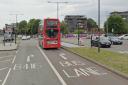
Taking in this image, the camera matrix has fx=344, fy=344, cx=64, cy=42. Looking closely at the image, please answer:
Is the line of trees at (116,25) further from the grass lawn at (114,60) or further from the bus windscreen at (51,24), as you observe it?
the grass lawn at (114,60)

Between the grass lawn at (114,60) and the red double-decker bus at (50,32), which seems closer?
the grass lawn at (114,60)

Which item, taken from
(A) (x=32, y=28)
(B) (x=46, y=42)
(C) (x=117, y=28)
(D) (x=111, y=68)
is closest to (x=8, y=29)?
(B) (x=46, y=42)

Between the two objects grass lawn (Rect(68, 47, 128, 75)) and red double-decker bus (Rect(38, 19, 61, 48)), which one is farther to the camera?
red double-decker bus (Rect(38, 19, 61, 48))

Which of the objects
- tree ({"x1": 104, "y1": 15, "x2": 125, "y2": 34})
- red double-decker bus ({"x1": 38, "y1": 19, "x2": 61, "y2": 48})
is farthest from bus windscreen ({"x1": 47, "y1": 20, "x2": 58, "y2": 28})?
tree ({"x1": 104, "y1": 15, "x2": 125, "y2": 34})

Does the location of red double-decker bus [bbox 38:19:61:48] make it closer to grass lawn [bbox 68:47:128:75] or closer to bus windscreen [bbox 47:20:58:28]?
bus windscreen [bbox 47:20:58:28]

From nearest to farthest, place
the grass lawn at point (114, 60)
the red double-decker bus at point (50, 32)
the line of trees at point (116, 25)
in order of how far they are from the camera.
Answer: the grass lawn at point (114, 60), the red double-decker bus at point (50, 32), the line of trees at point (116, 25)

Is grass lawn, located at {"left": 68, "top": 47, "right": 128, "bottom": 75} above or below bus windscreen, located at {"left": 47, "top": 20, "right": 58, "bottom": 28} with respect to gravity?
below

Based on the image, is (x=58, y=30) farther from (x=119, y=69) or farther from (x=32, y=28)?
(x=32, y=28)

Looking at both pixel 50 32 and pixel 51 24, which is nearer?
pixel 51 24

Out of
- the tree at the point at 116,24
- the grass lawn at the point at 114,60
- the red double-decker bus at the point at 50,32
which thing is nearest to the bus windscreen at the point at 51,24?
the red double-decker bus at the point at 50,32

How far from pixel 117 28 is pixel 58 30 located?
363ft

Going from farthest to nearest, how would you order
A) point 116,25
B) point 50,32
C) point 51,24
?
point 116,25 → point 50,32 → point 51,24

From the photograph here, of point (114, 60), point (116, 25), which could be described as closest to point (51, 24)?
point (114, 60)

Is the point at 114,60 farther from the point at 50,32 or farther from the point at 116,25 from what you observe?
the point at 116,25
